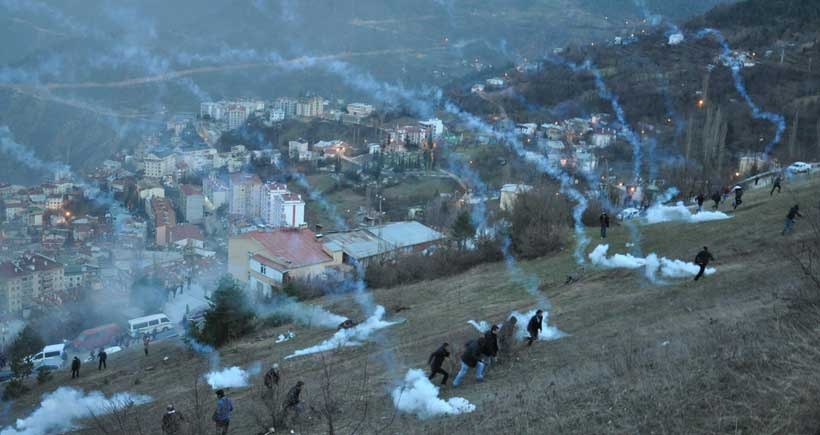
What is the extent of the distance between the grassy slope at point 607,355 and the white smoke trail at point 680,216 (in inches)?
28.4

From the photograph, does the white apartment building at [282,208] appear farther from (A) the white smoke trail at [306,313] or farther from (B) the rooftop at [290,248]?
(A) the white smoke trail at [306,313]

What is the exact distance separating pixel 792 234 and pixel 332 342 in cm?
923

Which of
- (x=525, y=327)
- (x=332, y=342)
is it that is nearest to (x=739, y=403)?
(x=525, y=327)

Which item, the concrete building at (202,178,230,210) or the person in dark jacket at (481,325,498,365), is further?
the concrete building at (202,178,230,210)

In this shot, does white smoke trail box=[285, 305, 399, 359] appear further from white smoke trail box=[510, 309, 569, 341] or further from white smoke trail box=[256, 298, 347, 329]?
white smoke trail box=[510, 309, 569, 341]

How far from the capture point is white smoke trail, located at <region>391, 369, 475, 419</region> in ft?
28.1

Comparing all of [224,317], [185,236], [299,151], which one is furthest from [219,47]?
[224,317]

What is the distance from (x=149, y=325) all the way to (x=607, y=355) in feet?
85.1

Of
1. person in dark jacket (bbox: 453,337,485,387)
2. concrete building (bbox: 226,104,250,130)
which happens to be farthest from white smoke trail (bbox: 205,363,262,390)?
concrete building (bbox: 226,104,250,130)

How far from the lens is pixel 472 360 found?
9.41 metres

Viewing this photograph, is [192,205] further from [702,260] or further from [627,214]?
[702,260]

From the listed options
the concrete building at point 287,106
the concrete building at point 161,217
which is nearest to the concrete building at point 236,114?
the concrete building at point 287,106

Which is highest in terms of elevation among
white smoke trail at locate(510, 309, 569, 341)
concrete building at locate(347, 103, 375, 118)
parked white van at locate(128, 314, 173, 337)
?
concrete building at locate(347, 103, 375, 118)

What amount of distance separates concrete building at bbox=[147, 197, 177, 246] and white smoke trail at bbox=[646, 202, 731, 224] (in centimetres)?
3809
